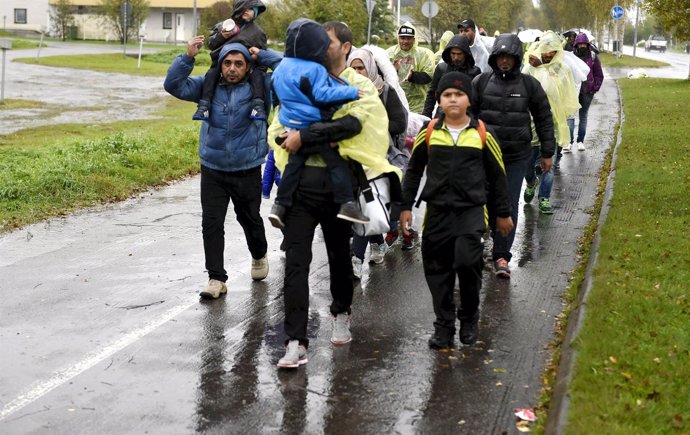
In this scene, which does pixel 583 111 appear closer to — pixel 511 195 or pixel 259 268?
pixel 511 195

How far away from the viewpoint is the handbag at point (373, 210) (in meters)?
6.41

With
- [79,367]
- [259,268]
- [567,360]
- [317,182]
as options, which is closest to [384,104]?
[259,268]

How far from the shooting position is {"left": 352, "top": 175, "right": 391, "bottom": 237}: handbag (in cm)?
641

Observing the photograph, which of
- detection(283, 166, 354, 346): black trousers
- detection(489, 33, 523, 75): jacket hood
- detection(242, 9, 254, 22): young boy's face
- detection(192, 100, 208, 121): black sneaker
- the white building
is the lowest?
detection(283, 166, 354, 346): black trousers

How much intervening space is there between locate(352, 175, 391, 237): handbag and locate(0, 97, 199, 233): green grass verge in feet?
18.5

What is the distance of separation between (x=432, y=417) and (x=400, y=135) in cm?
366

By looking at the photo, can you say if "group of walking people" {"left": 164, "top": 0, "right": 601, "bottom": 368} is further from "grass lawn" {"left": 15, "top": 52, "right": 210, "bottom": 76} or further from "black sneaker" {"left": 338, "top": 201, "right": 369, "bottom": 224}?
"grass lawn" {"left": 15, "top": 52, "right": 210, "bottom": 76}

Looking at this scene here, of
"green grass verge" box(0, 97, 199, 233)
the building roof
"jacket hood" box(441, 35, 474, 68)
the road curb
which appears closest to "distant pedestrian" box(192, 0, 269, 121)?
"jacket hood" box(441, 35, 474, 68)

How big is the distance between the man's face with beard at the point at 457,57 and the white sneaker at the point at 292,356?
4.38 m

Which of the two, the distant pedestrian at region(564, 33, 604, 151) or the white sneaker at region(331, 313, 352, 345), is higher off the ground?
the distant pedestrian at region(564, 33, 604, 151)

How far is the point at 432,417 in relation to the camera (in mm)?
5543

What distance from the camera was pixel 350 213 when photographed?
6285 mm

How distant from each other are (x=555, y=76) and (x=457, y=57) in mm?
2188

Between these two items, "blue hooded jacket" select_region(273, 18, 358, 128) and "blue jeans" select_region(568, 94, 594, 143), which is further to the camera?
"blue jeans" select_region(568, 94, 594, 143)
